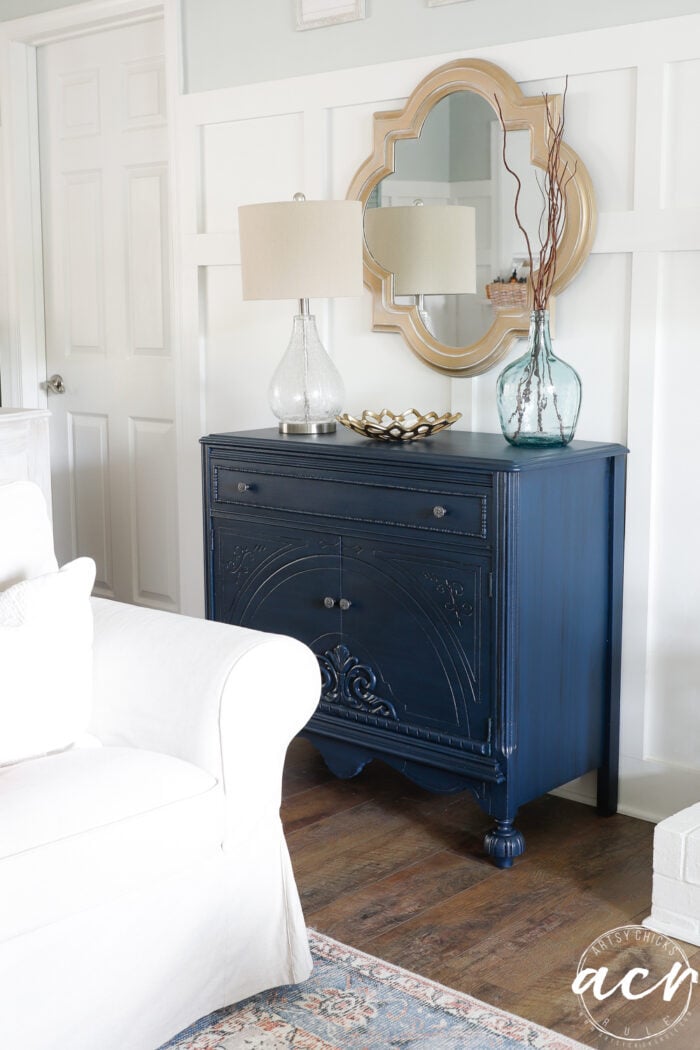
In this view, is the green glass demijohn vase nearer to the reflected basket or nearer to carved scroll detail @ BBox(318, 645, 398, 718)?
the reflected basket

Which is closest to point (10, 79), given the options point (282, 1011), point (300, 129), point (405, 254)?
point (300, 129)

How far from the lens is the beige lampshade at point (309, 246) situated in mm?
2811

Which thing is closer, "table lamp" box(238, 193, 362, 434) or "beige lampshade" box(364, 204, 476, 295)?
"table lamp" box(238, 193, 362, 434)

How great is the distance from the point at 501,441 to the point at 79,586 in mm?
1166

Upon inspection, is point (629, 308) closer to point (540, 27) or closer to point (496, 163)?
point (496, 163)

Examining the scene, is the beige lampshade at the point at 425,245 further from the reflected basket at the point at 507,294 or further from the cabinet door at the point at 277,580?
the cabinet door at the point at 277,580

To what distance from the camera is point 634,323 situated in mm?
2730

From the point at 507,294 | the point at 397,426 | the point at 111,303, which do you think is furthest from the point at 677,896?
the point at 111,303

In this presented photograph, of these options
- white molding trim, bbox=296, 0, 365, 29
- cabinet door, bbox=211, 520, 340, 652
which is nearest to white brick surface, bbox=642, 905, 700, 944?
cabinet door, bbox=211, 520, 340, 652

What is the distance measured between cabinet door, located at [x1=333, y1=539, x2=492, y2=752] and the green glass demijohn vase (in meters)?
0.35

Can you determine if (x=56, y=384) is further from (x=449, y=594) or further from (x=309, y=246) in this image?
(x=449, y=594)

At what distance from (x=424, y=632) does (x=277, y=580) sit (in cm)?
46

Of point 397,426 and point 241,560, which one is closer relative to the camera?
point 397,426

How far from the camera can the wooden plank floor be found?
85.6 inches
